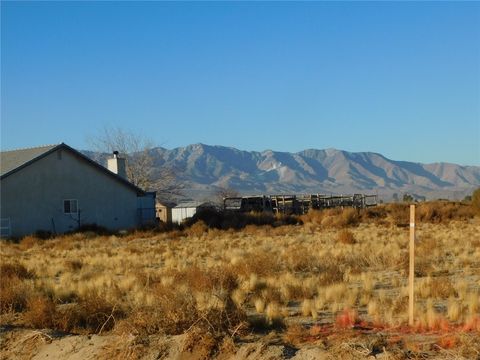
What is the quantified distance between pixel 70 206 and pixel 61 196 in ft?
3.00

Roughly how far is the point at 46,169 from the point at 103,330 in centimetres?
2953

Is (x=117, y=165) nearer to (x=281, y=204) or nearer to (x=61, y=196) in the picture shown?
(x=61, y=196)

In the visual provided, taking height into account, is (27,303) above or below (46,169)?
below

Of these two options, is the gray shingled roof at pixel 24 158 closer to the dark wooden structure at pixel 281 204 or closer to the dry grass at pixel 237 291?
the dry grass at pixel 237 291

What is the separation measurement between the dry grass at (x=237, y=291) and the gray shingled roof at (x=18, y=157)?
1153 centimetres

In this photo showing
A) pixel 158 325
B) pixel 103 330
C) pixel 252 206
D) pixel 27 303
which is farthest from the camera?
pixel 252 206

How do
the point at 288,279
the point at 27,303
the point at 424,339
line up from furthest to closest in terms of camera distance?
the point at 288,279, the point at 27,303, the point at 424,339

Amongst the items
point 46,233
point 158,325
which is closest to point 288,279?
point 158,325

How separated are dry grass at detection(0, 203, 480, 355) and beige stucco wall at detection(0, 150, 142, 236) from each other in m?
10.2

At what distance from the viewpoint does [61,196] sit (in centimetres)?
3884

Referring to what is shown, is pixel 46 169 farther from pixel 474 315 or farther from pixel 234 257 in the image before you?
pixel 474 315

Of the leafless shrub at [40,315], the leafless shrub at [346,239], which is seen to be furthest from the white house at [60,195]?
the leafless shrub at [40,315]

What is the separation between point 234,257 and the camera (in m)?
21.1

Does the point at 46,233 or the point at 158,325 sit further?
the point at 46,233
